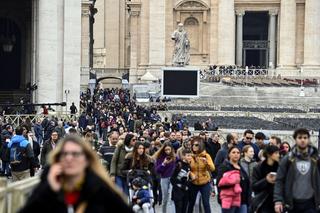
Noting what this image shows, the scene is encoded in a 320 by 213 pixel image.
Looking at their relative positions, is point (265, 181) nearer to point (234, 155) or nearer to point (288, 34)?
point (234, 155)

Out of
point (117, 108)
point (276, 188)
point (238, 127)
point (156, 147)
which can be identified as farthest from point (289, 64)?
point (276, 188)

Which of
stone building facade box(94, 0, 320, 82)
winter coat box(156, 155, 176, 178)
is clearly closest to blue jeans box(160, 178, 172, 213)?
winter coat box(156, 155, 176, 178)

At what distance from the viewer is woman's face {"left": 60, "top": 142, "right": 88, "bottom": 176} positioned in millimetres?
6527

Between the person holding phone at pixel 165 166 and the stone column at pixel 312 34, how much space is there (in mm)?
61713

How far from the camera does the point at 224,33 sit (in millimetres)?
78688

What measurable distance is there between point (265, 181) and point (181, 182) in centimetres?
361

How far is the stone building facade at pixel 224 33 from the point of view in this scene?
253 ft

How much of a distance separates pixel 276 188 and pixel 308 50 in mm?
67009

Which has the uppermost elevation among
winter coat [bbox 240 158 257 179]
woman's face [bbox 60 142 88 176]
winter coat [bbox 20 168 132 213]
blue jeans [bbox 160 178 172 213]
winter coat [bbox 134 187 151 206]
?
woman's face [bbox 60 142 88 176]

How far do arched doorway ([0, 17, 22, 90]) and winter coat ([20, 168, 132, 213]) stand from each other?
37263 millimetres

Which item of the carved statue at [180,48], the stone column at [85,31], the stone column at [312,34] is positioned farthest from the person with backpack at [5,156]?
the stone column at [312,34]

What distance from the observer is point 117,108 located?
164ft

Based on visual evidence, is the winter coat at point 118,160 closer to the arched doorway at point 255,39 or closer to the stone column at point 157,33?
the stone column at point 157,33

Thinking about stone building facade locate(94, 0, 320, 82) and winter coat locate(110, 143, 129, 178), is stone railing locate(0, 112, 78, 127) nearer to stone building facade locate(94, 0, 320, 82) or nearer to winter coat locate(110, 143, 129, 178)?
winter coat locate(110, 143, 129, 178)
